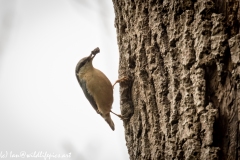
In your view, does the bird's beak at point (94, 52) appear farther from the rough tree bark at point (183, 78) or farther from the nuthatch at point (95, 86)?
the rough tree bark at point (183, 78)

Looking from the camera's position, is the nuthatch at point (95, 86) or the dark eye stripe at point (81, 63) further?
the dark eye stripe at point (81, 63)

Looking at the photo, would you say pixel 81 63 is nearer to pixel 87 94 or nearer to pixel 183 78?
pixel 87 94

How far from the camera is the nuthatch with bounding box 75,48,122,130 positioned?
3.99 metres

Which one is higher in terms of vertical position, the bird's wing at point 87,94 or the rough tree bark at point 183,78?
the rough tree bark at point 183,78

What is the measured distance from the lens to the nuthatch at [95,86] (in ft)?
13.1

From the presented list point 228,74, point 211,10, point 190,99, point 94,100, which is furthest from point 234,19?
point 94,100

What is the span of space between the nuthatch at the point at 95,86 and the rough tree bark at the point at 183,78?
1.15 metres

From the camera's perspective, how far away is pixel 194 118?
218cm

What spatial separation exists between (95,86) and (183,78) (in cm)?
189

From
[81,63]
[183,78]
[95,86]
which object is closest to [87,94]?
[95,86]

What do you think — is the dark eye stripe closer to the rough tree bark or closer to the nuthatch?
the nuthatch

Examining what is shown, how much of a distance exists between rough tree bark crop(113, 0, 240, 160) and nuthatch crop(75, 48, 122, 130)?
115 cm

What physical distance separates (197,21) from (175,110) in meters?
0.57

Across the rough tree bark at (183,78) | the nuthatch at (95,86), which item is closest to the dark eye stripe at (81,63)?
the nuthatch at (95,86)
